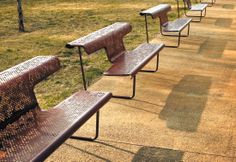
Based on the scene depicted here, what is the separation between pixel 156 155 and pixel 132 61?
1780 mm

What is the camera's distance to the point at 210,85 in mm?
5891

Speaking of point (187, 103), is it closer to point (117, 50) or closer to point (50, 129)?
point (117, 50)

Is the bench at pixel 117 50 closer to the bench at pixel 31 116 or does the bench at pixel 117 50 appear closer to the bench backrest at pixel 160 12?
the bench at pixel 31 116

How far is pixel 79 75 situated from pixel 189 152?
3.19 metres

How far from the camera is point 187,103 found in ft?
17.0

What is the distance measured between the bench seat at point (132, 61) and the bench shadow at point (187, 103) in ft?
1.96

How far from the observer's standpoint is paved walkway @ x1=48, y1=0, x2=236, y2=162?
388cm

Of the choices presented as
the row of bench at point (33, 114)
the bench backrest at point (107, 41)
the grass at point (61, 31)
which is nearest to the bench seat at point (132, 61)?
the bench backrest at point (107, 41)

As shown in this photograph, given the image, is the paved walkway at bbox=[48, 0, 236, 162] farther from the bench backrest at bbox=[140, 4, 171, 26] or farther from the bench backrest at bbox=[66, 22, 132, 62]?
the bench backrest at bbox=[140, 4, 171, 26]

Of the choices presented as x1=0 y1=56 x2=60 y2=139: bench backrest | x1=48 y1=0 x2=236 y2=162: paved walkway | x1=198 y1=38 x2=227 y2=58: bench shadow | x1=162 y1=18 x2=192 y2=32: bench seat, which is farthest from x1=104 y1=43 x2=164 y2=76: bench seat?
x1=198 y1=38 x2=227 y2=58: bench shadow

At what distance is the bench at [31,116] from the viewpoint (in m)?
2.88

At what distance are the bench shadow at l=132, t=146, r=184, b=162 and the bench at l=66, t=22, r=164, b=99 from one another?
3.62 ft

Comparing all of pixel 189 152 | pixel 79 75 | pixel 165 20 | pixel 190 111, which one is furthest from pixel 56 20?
pixel 189 152

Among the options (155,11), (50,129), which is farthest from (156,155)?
(155,11)
